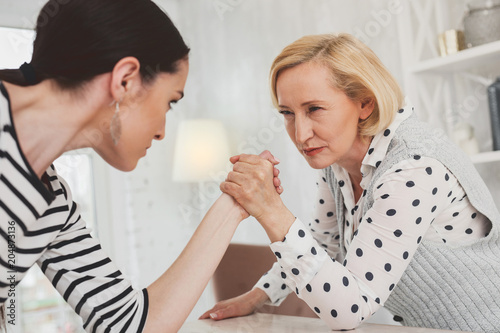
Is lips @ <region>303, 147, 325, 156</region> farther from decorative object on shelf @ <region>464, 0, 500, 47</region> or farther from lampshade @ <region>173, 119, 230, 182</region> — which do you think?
lampshade @ <region>173, 119, 230, 182</region>

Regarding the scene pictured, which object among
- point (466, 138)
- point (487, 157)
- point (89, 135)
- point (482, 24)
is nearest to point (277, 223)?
point (89, 135)

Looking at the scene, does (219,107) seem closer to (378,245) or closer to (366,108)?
(366,108)

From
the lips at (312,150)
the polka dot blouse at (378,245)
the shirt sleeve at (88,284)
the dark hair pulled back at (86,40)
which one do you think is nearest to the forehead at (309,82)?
the lips at (312,150)

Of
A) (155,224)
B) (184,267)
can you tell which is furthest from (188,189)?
(184,267)

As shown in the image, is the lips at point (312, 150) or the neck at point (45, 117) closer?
the neck at point (45, 117)

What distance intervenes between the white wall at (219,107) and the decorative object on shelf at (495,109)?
2.57ft

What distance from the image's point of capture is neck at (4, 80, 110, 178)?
32.0 inches

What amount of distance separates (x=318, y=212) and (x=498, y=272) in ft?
1.84

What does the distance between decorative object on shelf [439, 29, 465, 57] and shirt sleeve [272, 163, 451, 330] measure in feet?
3.22

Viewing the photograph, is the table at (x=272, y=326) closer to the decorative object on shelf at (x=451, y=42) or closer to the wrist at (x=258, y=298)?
the wrist at (x=258, y=298)

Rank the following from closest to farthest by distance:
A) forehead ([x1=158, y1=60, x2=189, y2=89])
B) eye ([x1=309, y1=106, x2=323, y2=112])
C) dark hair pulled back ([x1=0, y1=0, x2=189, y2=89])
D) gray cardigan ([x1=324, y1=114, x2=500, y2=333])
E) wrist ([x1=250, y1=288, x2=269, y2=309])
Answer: dark hair pulled back ([x1=0, y1=0, x2=189, y2=89]) < forehead ([x1=158, y1=60, x2=189, y2=89]) < gray cardigan ([x1=324, y1=114, x2=500, y2=333]) < eye ([x1=309, y1=106, x2=323, y2=112]) < wrist ([x1=250, y1=288, x2=269, y2=309])

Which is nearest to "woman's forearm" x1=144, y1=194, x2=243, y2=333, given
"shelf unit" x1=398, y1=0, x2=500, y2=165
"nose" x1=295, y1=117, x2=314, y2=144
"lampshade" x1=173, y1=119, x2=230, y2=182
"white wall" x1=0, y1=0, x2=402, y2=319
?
"nose" x1=295, y1=117, x2=314, y2=144

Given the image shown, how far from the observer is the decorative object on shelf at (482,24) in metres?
1.85

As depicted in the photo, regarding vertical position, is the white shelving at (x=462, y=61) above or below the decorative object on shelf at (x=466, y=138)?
above
